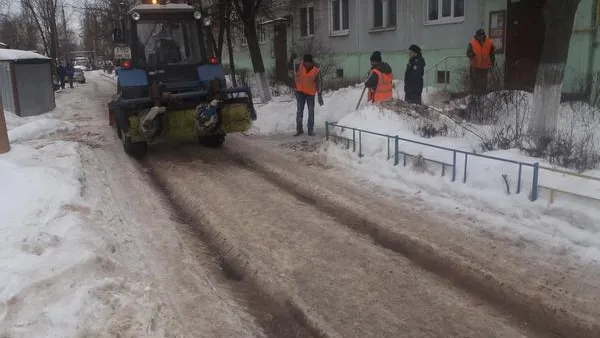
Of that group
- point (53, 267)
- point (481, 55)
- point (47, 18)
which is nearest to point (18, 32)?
point (47, 18)

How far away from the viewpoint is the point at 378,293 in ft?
13.9

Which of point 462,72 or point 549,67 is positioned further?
point 462,72

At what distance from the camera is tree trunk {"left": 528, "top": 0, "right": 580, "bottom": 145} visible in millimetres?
7852

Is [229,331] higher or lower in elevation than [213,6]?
lower

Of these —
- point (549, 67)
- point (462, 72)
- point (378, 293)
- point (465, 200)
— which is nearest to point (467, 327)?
point (378, 293)

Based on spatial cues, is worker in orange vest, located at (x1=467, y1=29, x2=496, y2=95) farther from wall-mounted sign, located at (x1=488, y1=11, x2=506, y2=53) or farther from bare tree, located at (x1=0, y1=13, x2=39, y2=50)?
bare tree, located at (x1=0, y1=13, x2=39, y2=50)

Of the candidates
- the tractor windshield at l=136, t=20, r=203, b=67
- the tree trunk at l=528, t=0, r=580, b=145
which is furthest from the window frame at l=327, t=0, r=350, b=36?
the tree trunk at l=528, t=0, r=580, b=145

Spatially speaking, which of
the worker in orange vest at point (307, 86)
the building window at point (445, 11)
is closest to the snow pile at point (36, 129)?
the worker in orange vest at point (307, 86)

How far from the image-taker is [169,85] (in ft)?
31.8

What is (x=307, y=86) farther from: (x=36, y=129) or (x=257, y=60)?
(x=36, y=129)

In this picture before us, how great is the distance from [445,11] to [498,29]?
271 centimetres

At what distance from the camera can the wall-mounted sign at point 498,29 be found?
1263 centimetres

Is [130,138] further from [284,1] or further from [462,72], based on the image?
[284,1]

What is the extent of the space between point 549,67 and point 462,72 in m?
4.64
